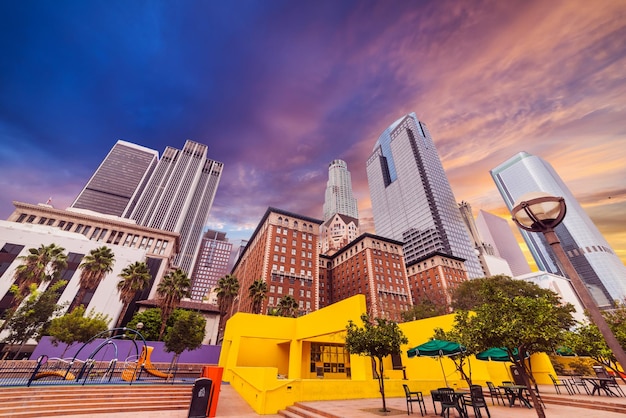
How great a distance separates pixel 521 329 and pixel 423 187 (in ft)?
438

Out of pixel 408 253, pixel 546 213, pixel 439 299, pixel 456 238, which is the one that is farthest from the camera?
pixel 408 253

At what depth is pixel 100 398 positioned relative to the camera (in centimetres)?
1333

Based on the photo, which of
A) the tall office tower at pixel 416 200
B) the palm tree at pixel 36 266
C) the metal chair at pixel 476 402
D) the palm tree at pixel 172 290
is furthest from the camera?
the tall office tower at pixel 416 200

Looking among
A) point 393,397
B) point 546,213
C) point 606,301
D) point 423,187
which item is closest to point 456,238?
point 423,187

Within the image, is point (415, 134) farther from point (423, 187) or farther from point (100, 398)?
point (100, 398)

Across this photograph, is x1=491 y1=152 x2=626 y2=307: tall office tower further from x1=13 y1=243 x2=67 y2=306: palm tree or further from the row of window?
x1=13 y1=243 x2=67 y2=306: palm tree

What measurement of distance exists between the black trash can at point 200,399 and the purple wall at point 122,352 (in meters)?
25.1

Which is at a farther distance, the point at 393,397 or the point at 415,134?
the point at 415,134

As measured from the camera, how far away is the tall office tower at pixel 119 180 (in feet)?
465

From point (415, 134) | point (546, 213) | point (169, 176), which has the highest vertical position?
point (415, 134)

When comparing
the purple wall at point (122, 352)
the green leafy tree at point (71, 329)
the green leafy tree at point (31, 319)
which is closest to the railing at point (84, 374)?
the purple wall at point (122, 352)

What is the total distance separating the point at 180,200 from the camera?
554 ft

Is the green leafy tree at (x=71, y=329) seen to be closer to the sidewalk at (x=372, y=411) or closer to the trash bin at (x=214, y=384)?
the sidewalk at (x=372, y=411)

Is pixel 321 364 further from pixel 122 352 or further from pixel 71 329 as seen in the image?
pixel 71 329
